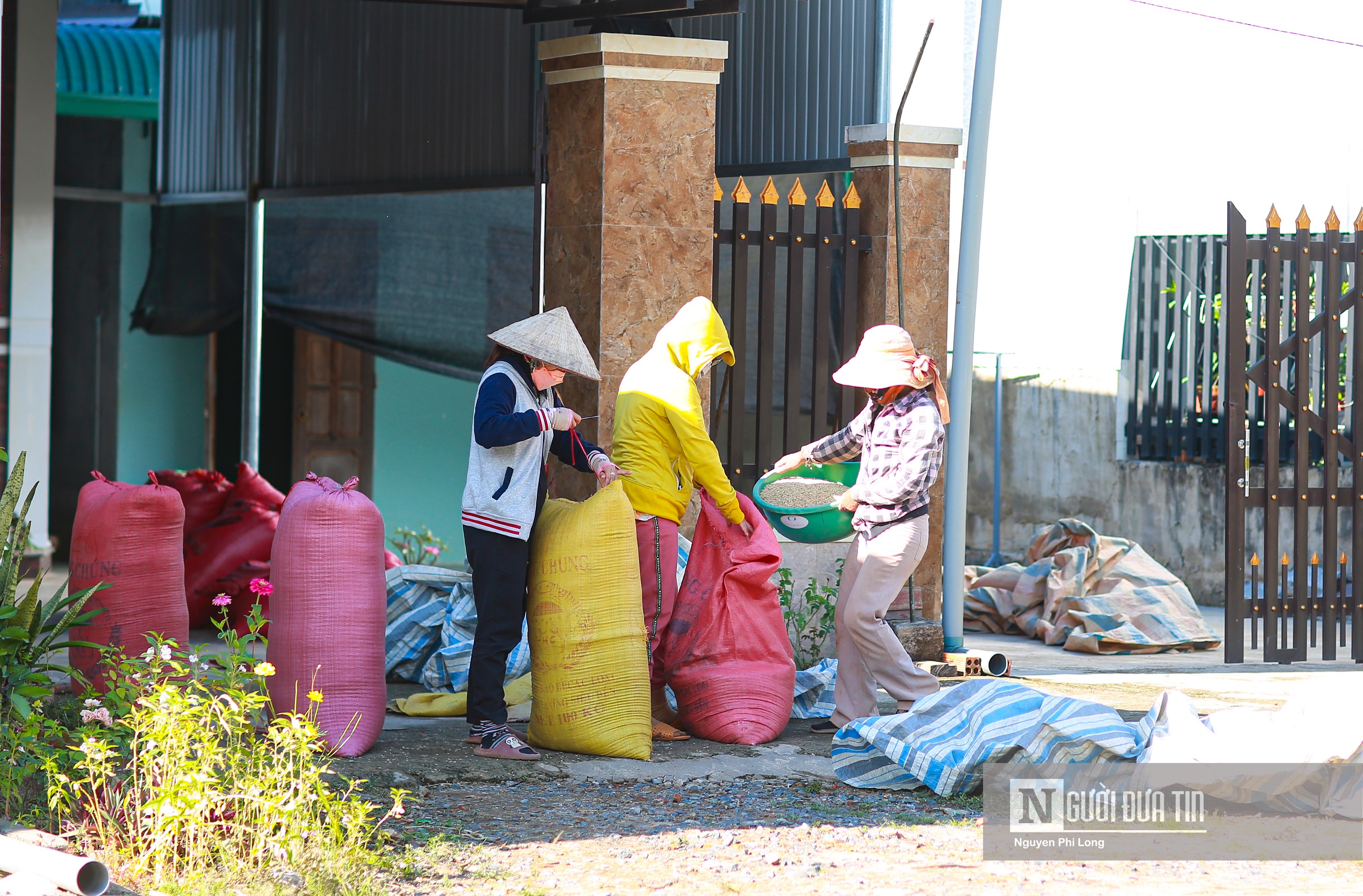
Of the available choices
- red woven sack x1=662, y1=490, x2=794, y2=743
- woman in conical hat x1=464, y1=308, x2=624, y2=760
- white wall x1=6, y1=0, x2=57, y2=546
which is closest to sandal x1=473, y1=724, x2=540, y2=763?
woman in conical hat x1=464, y1=308, x2=624, y2=760

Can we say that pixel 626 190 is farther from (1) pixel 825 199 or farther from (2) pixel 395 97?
(2) pixel 395 97

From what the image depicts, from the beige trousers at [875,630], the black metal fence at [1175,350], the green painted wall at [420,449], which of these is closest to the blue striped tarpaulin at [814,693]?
the beige trousers at [875,630]

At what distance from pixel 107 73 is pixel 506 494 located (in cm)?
826

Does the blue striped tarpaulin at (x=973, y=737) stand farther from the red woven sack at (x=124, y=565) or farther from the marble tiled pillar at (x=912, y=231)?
the red woven sack at (x=124, y=565)

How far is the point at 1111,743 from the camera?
459 cm

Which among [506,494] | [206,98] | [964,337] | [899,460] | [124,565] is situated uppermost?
[206,98]

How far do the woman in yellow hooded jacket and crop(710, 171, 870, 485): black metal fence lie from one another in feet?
4.70

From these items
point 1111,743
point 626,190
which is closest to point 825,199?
point 626,190

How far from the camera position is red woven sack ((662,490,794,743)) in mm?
A: 5402

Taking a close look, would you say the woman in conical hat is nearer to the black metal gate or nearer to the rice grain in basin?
the rice grain in basin

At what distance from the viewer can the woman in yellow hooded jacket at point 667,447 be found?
5.32 metres

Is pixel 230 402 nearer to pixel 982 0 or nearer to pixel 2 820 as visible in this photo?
pixel 982 0

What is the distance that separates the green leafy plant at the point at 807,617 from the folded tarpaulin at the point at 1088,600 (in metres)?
2.05

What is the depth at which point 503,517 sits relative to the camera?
495cm
